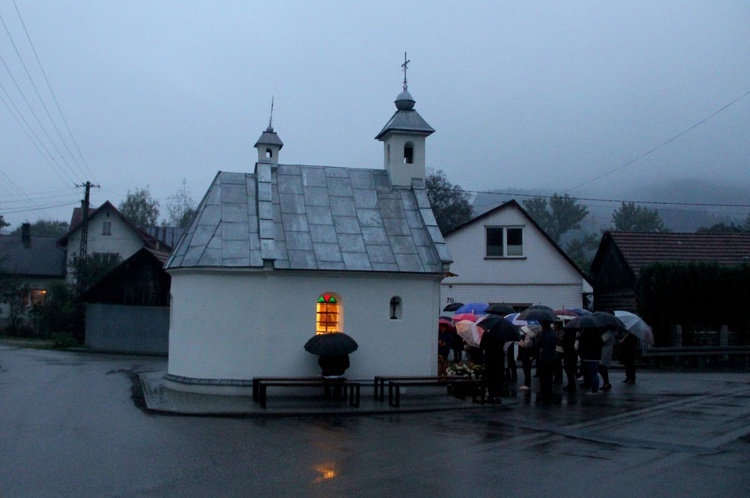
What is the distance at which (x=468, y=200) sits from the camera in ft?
204

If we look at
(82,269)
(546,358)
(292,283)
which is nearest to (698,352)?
(546,358)

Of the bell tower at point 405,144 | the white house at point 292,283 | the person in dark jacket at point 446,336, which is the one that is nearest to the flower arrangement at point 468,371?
the white house at point 292,283

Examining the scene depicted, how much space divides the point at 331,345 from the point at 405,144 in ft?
24.3

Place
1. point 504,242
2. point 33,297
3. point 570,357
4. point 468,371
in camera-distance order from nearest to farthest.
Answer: point 468,371
point 570,357
point 504,242
point 33,297

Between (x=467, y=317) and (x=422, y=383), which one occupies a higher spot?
(x=467, y=317)

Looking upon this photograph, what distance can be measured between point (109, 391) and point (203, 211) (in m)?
5.18

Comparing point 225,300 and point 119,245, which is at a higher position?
point 119,245

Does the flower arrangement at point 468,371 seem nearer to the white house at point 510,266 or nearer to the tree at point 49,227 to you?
the white house at point 510,266

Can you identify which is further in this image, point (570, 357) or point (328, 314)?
point (570, 357)

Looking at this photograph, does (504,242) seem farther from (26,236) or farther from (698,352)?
(26,236)

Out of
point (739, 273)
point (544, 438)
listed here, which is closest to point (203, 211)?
point (544, 438)

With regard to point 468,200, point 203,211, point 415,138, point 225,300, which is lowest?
point 225,300

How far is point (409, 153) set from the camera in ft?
72.4

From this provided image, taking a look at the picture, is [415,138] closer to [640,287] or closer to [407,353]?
[407,353]
